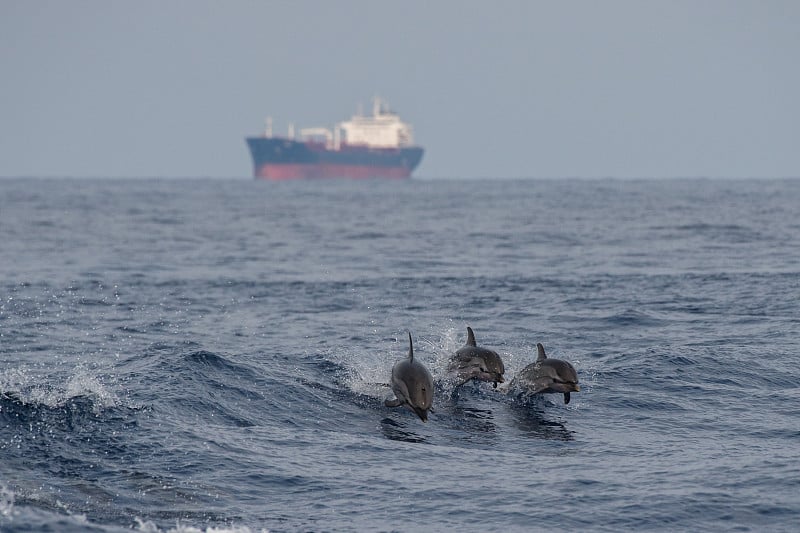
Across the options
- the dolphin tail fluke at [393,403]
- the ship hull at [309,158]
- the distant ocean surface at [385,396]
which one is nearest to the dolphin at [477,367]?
the distant ocean surface at [385,396]

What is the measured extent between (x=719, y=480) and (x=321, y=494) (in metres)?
3.78

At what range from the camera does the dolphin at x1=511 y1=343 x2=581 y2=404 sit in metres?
13.6

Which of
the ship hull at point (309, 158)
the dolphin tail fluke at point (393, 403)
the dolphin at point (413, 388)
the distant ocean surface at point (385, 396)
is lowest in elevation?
the distant ocean surface at point (385, 396)

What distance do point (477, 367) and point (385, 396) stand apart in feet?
4.21

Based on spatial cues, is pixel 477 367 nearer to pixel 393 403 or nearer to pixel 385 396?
pixel 385 396

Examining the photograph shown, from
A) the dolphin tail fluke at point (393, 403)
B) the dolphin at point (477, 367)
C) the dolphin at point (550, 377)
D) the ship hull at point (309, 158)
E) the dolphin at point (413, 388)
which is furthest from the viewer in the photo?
the ship hull at point (309, 158)

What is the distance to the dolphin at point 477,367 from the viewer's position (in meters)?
14.2

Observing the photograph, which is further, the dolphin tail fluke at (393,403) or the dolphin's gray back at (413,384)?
the dolphin tail fluke at (393,403)

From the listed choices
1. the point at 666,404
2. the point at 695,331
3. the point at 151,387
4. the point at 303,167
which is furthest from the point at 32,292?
the point at 303,167

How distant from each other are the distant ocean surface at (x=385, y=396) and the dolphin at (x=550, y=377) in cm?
→ 30

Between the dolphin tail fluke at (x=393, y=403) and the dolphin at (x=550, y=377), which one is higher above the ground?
the dolphin at (x=550, y=377)

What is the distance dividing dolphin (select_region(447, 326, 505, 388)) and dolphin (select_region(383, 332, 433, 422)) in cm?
123

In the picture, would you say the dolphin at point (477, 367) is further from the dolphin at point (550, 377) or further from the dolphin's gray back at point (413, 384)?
the dolphin's gray back at point (413, 384)

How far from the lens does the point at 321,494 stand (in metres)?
10.4
